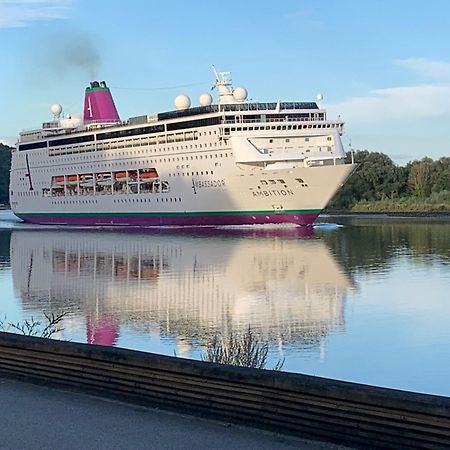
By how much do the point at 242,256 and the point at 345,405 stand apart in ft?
74.4

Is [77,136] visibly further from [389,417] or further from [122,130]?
[389,417]

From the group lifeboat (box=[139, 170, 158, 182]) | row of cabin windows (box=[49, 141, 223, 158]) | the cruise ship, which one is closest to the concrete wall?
the cruise ship

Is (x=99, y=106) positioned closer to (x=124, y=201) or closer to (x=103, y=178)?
(x=103, y=178)

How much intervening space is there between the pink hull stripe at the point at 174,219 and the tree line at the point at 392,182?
29128 millimetres

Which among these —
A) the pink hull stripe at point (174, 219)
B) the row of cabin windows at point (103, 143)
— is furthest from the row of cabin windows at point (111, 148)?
the pink hull stripe at point (174, 219)

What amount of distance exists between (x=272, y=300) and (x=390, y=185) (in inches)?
2569

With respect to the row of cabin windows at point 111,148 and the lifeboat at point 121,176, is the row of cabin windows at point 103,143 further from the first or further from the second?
the lifeboat at point 121,176

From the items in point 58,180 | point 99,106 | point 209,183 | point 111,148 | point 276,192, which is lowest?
point 276,192

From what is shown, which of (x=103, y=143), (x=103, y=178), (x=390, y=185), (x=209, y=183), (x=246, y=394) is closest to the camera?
(x=246, y=394)

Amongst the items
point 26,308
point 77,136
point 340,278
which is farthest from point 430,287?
point 77,136

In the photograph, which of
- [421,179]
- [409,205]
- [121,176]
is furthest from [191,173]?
[421,179]

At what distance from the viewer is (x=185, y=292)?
688 inches

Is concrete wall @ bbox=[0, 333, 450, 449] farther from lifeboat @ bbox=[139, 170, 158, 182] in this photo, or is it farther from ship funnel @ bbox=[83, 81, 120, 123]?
ship funnel @ bbox=[83, 81, 120, 123]

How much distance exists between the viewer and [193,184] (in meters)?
48.2
